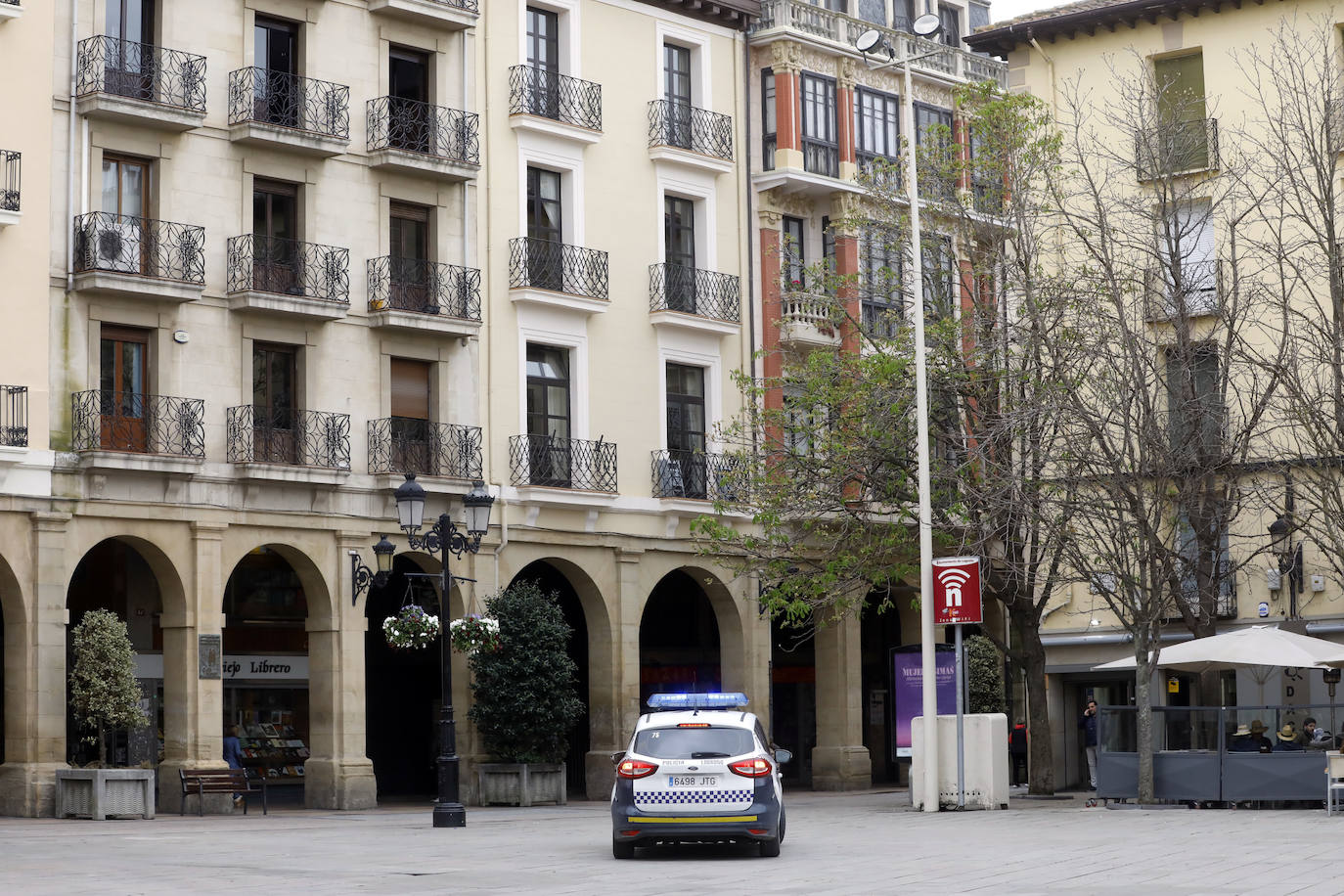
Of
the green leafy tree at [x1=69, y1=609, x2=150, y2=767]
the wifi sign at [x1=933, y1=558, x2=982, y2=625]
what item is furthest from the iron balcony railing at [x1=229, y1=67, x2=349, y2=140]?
the wifi sign at [x1=933, y1=558, x2=982, y2=625]

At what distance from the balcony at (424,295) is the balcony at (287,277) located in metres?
0.73

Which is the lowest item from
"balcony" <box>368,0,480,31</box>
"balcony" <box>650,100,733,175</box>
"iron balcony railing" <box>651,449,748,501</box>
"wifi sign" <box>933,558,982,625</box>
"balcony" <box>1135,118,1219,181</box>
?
"wifi sign" <box>933,558,982,625</box>

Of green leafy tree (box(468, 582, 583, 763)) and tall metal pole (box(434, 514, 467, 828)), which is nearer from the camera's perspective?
tall metal pole (box(434, 514, 467, 828))

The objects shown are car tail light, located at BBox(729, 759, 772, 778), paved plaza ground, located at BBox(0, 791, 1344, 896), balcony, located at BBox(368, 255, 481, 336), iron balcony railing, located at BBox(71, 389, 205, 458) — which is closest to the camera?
paved plaza ground, located at BBox(0, 791, 1344, 896)

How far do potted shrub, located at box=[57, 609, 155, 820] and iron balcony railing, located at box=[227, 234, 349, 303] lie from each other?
645cm

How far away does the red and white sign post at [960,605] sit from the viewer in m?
29.8

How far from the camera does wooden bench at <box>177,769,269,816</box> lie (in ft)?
108

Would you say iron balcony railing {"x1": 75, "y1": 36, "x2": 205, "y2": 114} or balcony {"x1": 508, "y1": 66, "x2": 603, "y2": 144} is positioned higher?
balcony {"x1": 508, "y1": 66, "x2": 603, "y2": 144}

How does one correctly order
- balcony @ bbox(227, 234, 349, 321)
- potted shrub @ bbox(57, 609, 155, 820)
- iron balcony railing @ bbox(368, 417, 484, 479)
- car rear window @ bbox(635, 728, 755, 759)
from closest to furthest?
car rear window @ bbox(635, 728, 755, 759) < potted shrub @ bbox(57, 609, 155, 820) < balcony @ bbox(227, 234, 349, 321) < iron balcony railing @ bbox(368, 417, 484, 479)

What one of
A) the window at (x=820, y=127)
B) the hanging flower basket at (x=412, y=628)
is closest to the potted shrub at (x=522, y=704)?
the hanging flower basket at (x=412, y=628)

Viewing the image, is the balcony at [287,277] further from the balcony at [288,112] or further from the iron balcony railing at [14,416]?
the iron balcony railing at [14,416]

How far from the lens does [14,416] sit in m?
31.7

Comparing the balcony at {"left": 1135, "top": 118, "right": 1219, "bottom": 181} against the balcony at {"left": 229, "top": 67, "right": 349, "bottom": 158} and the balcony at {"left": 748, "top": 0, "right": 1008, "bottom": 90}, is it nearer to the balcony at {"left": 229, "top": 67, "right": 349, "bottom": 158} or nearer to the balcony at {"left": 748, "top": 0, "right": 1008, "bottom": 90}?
the balcony at {"left": 748, "top": 0, "right": 1008, "bottom": 90}

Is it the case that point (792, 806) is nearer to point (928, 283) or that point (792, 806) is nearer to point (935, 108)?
point (928, 283)
